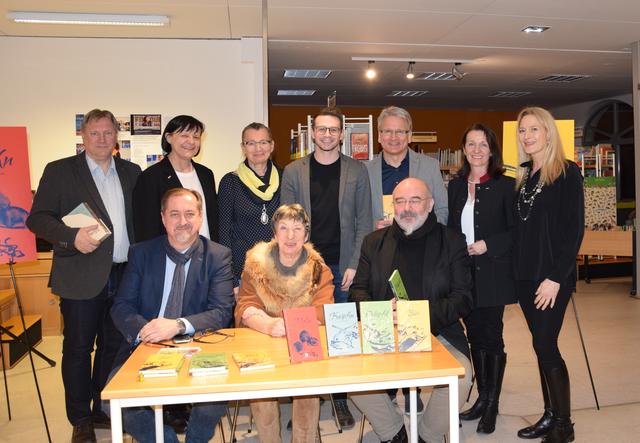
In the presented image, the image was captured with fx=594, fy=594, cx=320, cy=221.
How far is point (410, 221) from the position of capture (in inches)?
119

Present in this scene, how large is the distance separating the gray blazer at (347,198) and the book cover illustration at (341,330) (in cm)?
124

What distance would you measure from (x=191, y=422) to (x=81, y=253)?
1210 millimetres

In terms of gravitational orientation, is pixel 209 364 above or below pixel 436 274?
below

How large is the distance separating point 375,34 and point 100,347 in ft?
16.2

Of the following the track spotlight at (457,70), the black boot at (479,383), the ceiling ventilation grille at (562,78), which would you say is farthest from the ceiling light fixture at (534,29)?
the black boot at (479,383)

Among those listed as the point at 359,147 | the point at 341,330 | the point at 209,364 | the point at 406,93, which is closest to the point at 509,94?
the point at 406,93

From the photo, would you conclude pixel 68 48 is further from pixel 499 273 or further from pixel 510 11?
pixel 499 273

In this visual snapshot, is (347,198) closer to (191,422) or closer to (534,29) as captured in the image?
(191,422)

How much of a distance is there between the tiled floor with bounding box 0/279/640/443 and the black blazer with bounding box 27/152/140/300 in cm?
96

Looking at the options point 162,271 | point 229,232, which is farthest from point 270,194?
point 162,271

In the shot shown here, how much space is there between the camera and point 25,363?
17.0 ft

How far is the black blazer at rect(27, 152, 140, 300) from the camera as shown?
10.9 feet

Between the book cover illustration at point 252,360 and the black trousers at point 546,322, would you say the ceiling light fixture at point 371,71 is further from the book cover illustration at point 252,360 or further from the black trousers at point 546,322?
the book cover illustration at point 252,360

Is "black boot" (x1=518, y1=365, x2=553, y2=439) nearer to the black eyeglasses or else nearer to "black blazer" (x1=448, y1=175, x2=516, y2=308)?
"black blazer" (x1=448, y1=175, x2=516, y2=308)
